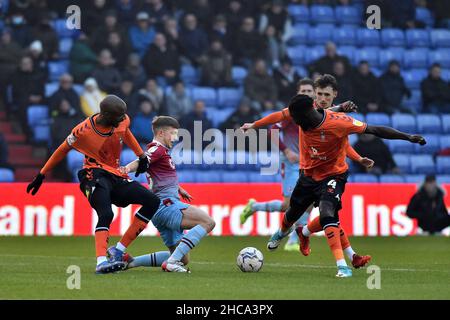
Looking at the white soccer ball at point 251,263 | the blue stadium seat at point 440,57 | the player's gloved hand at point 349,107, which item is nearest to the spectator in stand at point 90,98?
the blue stadium seat at point 440,57

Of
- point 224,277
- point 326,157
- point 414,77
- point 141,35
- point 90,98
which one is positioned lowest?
point 224,277

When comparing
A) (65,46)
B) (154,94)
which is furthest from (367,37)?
(65,46)

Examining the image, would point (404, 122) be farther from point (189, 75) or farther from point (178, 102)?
point (178, 102)

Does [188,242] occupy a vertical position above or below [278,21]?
below

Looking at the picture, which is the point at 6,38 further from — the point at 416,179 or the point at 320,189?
the point at 320,189

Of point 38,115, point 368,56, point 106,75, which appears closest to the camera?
point 38,115

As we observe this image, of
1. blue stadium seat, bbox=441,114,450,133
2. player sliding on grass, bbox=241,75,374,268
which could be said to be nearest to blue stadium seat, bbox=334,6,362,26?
blue stadium seat, bbox=441,114,450,133

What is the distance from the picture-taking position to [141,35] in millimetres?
22078

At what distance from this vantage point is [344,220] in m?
18.1

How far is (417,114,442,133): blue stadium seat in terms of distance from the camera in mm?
22250

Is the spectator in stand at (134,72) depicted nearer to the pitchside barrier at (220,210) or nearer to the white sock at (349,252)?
the pitchside barrier at (220,210)

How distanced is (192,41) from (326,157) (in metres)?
12.5

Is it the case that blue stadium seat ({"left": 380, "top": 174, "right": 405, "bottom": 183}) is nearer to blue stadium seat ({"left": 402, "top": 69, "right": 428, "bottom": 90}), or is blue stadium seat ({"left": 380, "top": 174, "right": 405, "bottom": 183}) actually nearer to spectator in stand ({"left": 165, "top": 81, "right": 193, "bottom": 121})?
blue stadium seat ({"left": 402, "top": 69, "right": 428, "bottom": 90})
